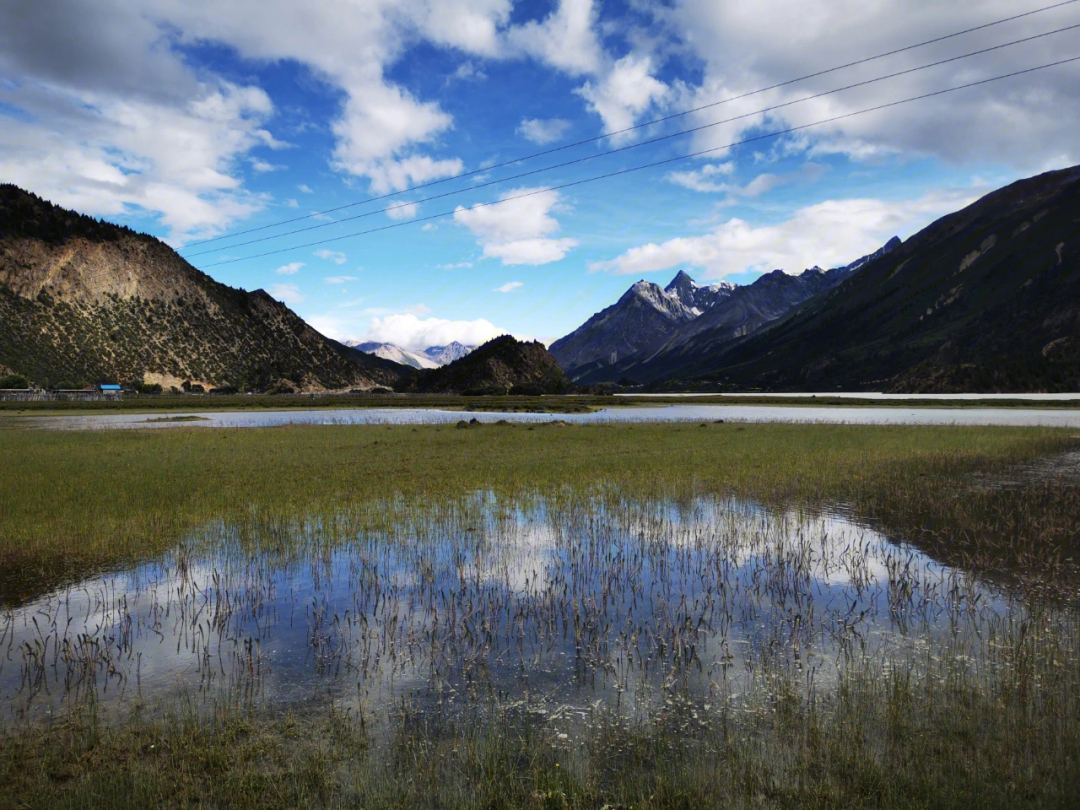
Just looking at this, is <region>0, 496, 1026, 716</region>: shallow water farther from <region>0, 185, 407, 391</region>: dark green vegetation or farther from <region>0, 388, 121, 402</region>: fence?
<region>0, 185, 407, 391</region>: dark green vegetation

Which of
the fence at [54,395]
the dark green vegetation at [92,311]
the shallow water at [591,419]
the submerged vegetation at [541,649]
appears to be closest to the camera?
the submerged vegetation at [541,649]

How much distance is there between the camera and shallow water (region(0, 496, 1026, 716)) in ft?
26.9

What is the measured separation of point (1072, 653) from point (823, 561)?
17.4 feet

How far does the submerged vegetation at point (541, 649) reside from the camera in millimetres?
6051

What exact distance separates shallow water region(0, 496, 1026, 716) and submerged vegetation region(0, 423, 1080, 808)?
67mm

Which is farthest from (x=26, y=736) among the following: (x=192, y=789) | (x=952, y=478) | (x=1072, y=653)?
(x=952, y=478)

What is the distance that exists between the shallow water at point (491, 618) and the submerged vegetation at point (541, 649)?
0.07 metres

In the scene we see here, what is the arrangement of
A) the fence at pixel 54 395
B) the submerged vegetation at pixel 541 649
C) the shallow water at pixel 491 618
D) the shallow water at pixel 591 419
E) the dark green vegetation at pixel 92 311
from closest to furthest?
1. the submerged vegetation at pixel 541 649
2. the shallow water at pixel 491 618
3. the shallow water at pixel 591 419
4. the fence at pixel 54 395
5. the dark green vegetation at pixel 92 311

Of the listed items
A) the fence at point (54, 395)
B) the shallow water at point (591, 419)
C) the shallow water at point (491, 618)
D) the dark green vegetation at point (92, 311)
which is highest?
the dark green vegetation at point (92, 311)

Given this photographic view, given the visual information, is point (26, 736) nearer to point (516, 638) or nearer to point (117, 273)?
point (516, 638)

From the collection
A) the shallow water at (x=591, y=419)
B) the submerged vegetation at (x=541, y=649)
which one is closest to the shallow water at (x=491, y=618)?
the submerged vegetation at (x=541, y=649)

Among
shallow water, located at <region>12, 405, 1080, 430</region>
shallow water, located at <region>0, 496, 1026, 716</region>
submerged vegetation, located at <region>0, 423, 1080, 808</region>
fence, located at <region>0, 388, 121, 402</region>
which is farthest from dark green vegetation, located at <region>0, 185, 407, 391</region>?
shallow water, located at <region>0, 496, 1026, 716</region>

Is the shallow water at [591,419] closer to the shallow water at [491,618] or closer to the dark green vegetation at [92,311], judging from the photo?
the shallow water at [491,618]

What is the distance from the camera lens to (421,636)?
9.82m
